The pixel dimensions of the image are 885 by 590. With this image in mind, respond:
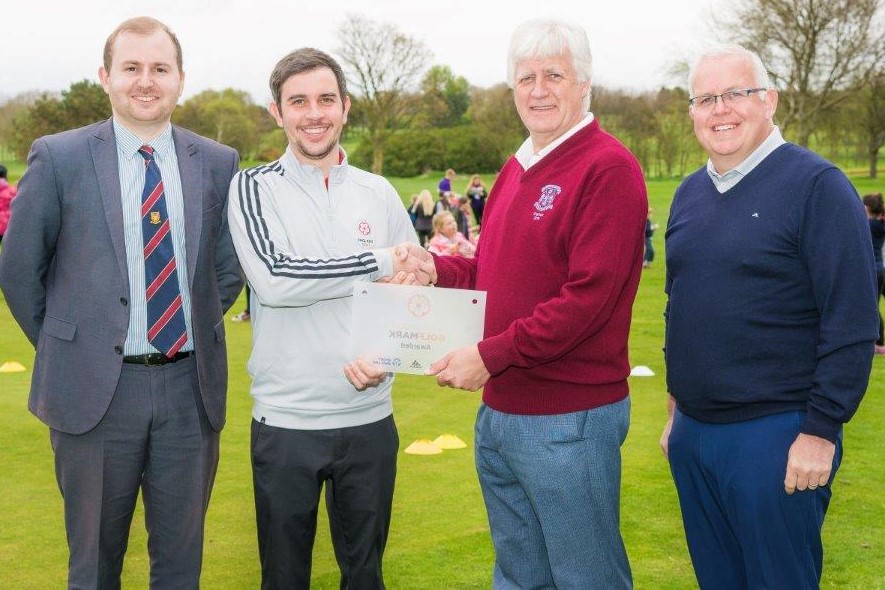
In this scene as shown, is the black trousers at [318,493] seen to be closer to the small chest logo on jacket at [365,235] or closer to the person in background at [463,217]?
the small chest logo on jacket at [365,235]

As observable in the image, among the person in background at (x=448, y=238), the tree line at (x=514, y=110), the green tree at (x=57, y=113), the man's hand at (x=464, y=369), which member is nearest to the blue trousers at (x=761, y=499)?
the man's hand at (x=464, y=369)

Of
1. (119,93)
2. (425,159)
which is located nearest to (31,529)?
(119,93)

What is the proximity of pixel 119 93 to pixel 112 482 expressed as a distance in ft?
4.47

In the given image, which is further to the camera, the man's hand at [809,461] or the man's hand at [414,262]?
the man's hand at [414,262]

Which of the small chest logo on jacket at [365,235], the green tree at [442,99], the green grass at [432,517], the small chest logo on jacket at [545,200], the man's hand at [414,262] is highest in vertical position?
the green tree at [442,99]

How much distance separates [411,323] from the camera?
11.3 feet

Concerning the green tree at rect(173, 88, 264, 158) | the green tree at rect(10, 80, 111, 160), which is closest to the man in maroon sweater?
the green tree at rect(10, 80, 111, 160)

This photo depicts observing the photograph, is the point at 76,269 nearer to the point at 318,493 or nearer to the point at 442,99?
the point at 318,493

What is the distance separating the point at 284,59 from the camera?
11.9 ft

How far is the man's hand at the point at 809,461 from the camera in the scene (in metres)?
3.03

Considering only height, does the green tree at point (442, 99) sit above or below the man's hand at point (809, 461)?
above

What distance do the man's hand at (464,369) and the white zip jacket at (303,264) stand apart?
373mm

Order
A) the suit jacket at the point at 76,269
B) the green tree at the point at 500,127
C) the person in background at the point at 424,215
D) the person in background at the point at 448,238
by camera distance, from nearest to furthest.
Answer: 1. the suit jacket at the point at 76,269
2. the person in background at the point at 448,238
3. the person in background at the point at 424,215
4. the green tree at the point at 500,127

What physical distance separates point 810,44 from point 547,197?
40.2 meters
